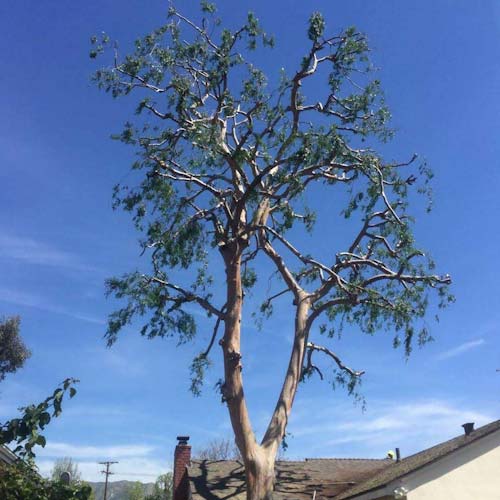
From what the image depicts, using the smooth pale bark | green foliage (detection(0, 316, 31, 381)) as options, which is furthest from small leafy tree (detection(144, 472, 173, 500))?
the smooth pale bark

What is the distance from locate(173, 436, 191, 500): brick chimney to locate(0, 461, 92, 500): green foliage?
15396 millimetres

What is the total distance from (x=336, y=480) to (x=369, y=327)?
17.1 feet

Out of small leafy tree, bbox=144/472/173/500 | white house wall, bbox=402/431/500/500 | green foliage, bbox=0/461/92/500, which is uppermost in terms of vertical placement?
small leafy tree, bbox=144/472/173/500

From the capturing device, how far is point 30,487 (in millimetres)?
5727

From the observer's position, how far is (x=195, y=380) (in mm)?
18094

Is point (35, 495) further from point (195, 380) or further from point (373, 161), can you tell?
point (373, 161)

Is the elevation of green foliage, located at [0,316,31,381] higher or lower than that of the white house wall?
higher

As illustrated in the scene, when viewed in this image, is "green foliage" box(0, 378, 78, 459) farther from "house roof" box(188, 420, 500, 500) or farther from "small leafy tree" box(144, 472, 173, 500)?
"small leafy tree" box(144, 472, 173, 500)

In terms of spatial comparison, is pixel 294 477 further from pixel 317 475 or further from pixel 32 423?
pixel 32 423

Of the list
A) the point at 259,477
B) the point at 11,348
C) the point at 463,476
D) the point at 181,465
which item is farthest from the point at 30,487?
the point at 11,348

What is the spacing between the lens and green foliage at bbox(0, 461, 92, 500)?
559 cm

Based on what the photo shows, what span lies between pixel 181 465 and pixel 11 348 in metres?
15.4

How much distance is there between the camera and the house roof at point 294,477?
18.2 meters

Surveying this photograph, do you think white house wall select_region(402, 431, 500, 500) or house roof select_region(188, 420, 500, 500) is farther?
house roof select_region(188, 420, 500, 500)
